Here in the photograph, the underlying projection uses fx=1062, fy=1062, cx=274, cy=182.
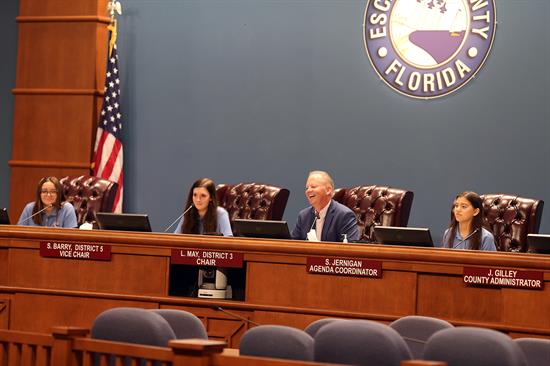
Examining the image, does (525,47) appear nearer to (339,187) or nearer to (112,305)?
(339,187)

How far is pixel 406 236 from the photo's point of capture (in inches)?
213

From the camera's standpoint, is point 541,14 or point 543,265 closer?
point 543,265

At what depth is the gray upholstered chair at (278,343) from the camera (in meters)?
3.13

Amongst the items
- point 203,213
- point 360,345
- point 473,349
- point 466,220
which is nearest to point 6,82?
point 203,213

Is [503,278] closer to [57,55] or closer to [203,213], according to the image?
[203,213]

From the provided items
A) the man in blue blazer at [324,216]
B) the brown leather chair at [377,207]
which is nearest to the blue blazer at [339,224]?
the man in blue blazer at [324,216]

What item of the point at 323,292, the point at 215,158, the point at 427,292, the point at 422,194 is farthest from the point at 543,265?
the point at 215,158

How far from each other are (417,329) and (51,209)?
407 cm

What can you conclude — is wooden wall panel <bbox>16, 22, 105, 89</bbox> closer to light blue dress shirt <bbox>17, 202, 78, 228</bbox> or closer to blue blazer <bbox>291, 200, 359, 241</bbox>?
light blue dress shirt <bbox>17, 202, 78, 228</bbox>

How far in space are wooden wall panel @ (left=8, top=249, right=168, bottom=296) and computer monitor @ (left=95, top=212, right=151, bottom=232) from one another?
0.37 metres

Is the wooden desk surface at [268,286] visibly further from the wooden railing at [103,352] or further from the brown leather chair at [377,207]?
the wooden railing at [103,352]

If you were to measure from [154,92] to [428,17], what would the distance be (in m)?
2.34

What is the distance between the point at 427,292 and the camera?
502 centimetres

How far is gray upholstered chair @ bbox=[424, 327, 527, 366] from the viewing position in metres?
2.89
